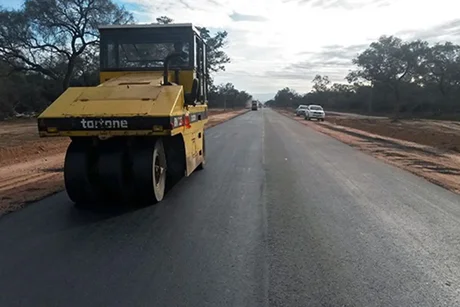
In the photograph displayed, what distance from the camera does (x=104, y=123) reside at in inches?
264

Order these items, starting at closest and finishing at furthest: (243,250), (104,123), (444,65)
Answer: (243,250) < (104,123) < (444,65)

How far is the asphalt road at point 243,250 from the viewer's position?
4.03 metres

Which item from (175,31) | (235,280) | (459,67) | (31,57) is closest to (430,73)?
(459,67)

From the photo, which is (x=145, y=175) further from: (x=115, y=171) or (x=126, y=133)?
(x=126, y=133)

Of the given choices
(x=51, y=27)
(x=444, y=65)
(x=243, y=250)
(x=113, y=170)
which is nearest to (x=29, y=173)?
(x=113, y=170)

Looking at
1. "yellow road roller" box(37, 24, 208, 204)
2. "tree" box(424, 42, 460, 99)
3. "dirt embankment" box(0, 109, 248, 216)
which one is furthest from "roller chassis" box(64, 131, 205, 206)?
"tree" box(424, 42, 460, 99)

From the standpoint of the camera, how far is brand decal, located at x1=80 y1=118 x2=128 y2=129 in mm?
6699

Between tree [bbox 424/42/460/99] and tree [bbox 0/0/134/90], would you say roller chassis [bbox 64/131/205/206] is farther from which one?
tree [bbox 424/42/460/99]

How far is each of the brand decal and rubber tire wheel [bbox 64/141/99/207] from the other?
700 millimetres

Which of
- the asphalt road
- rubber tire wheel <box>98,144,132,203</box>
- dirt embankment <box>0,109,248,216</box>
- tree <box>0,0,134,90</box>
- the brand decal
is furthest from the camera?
tree <box>0,0,134,90</box>

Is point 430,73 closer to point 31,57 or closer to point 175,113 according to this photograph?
point 31,57

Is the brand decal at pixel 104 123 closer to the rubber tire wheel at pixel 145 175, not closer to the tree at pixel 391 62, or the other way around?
the rubber tire wheel at pixel 145 175

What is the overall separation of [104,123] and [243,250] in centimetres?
302

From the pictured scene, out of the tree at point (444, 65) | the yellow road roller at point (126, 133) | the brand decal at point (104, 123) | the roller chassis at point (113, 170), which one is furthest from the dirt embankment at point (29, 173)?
the tree at point (444, 65)
